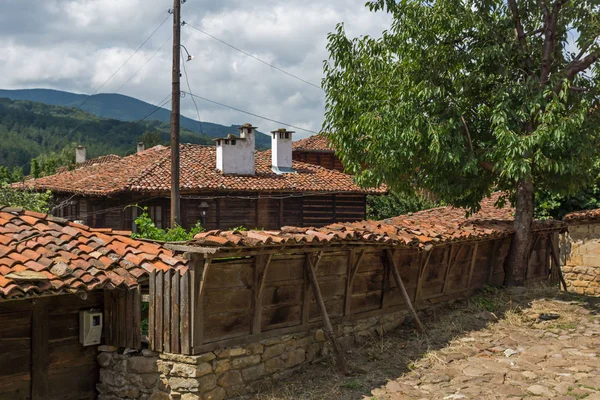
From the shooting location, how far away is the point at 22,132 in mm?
87312

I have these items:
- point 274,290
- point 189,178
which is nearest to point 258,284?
point 274,290

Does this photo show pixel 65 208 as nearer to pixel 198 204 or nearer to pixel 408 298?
pixel 198 204

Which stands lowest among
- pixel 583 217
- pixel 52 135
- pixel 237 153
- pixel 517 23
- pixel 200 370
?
pixel 200 370

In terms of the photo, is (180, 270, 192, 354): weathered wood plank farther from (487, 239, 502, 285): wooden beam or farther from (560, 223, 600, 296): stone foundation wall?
(560, 223, 600, 296): stone foundation wall

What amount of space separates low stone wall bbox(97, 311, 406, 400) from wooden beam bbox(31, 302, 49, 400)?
762mm

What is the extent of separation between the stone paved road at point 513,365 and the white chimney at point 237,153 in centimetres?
1301

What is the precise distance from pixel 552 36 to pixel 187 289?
10.2 m

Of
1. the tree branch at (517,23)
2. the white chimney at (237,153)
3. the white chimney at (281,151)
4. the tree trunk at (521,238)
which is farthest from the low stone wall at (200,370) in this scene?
the white chimney at (281,151)

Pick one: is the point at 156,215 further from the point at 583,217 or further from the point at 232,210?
the point at 583,217

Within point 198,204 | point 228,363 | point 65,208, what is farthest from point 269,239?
point 65,208

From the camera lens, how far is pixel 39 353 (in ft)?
23.2

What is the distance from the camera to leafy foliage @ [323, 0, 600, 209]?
12148mm

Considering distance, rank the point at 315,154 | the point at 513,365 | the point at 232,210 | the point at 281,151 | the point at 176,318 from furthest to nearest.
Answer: the point at 315,154
the point at 281,151
the point at 232,210
the point at 513,365
the point at 176,318

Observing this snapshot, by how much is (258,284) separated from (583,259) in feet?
38.9
